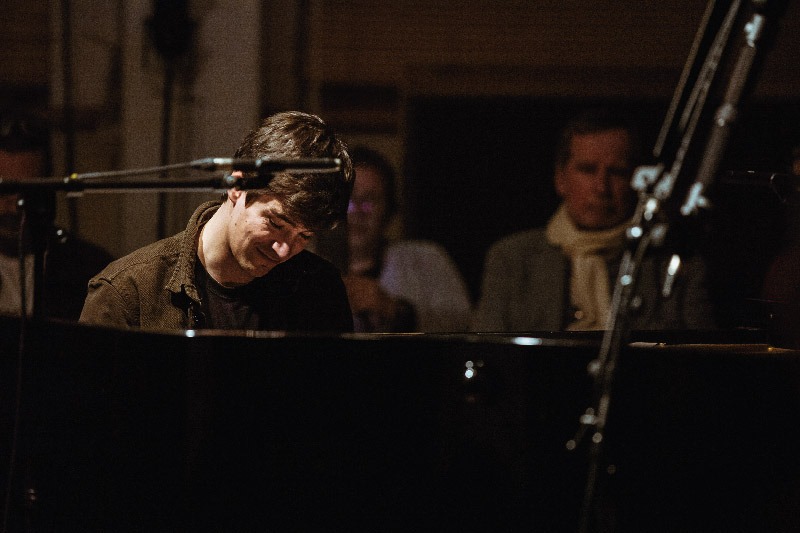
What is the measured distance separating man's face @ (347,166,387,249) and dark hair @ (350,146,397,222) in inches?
1.0

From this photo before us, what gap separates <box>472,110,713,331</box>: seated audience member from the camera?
3789mm

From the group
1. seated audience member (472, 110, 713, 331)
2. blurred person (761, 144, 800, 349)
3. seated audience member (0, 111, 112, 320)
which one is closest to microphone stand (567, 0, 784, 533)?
blurred person (761, 144, 800, 349)

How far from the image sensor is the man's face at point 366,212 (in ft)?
14.1

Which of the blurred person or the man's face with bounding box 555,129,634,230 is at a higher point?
the man's face with bounding box 555,129,634,230

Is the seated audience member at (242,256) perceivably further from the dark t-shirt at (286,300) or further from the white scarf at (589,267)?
the white scarf at (589,267)

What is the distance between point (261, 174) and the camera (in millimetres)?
1779

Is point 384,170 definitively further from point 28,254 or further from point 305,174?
point 305,174

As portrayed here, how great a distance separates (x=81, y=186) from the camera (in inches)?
69.0

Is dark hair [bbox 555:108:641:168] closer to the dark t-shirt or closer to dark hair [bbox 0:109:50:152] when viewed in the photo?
the dark t-shirt

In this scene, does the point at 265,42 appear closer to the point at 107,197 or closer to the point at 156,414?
the point at 107,197

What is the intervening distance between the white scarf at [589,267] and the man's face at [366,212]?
2.68 ft

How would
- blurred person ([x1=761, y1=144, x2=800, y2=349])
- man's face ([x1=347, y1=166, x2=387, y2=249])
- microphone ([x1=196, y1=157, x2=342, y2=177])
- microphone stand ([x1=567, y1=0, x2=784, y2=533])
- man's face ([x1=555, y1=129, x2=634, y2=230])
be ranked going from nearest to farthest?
1. microphone stand ([x1=567, y1=0, x2=784, y2=533])
2. microphone ([x1=196, y1=157, x2=342, y2=177])
3. blurred person ([x1=761, y1=144, x2=800, y2=349])
4. man's face ([x1=555, y1=129, x2=634, y2=230])
5. man's face ([x1=347, y1=166, x2=387, y2=249])

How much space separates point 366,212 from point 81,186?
103 inches

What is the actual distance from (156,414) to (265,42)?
3.06m
